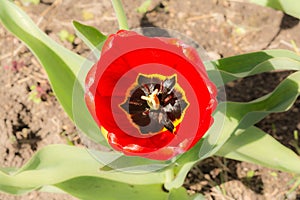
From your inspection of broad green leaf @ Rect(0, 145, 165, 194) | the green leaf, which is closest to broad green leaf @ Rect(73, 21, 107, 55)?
broad green leaf @ Rect(0, 145, 165, 194)

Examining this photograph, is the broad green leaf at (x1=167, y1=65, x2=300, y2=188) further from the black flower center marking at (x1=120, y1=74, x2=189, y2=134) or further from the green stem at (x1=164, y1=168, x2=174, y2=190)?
the black flower center marking at (x1=120, y1=74, x2=189, y2=134)

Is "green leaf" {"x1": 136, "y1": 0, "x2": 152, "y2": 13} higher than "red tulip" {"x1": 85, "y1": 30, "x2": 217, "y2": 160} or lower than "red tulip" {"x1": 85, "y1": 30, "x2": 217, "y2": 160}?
lower

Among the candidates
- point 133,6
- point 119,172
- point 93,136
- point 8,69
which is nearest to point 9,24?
point 93,136

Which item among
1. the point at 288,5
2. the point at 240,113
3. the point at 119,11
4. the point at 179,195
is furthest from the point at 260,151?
the point at 119,11

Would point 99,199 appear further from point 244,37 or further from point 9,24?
point 244,37

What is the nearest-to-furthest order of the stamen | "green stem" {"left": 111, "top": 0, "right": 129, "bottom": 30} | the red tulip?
the red tulip, the stamen, "green stem" {"left": 111, "top": 0, "right": 129, "bottom": 30}

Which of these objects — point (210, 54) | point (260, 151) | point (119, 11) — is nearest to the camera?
point (119, 11)

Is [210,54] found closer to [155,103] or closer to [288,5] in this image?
[288,5]
